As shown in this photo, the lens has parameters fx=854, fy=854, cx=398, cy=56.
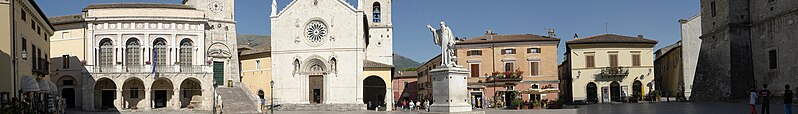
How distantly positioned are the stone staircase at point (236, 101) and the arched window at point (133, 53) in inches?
198

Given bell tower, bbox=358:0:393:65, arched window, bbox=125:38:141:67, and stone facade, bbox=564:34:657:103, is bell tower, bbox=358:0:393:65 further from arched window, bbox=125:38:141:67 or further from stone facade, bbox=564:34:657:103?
arched window, bbox=125:38:141:67

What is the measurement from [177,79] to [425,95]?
22874 mm

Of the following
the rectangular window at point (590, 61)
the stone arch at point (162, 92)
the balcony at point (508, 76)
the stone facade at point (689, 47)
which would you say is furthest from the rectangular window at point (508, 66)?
the stone arch at point (162, 92)

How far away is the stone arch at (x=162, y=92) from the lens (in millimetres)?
50875

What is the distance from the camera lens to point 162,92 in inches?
2019

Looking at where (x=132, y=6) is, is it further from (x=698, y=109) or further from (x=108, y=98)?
(x=698, y=109)

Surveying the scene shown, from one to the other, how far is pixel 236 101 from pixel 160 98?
5.18 m

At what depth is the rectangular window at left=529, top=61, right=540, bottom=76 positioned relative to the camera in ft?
179

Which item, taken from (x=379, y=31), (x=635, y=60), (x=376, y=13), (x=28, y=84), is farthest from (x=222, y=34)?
(x=28, y=84)

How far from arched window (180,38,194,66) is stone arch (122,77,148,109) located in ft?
9.55

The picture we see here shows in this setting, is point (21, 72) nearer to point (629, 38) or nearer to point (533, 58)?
point (533, 58)

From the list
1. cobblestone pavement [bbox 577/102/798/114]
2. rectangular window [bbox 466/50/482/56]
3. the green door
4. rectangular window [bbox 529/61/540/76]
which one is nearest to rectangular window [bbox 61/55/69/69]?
the green door

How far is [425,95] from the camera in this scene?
66812 mm

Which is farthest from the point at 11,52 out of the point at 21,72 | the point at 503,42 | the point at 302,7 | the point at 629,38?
the point at 629,38
